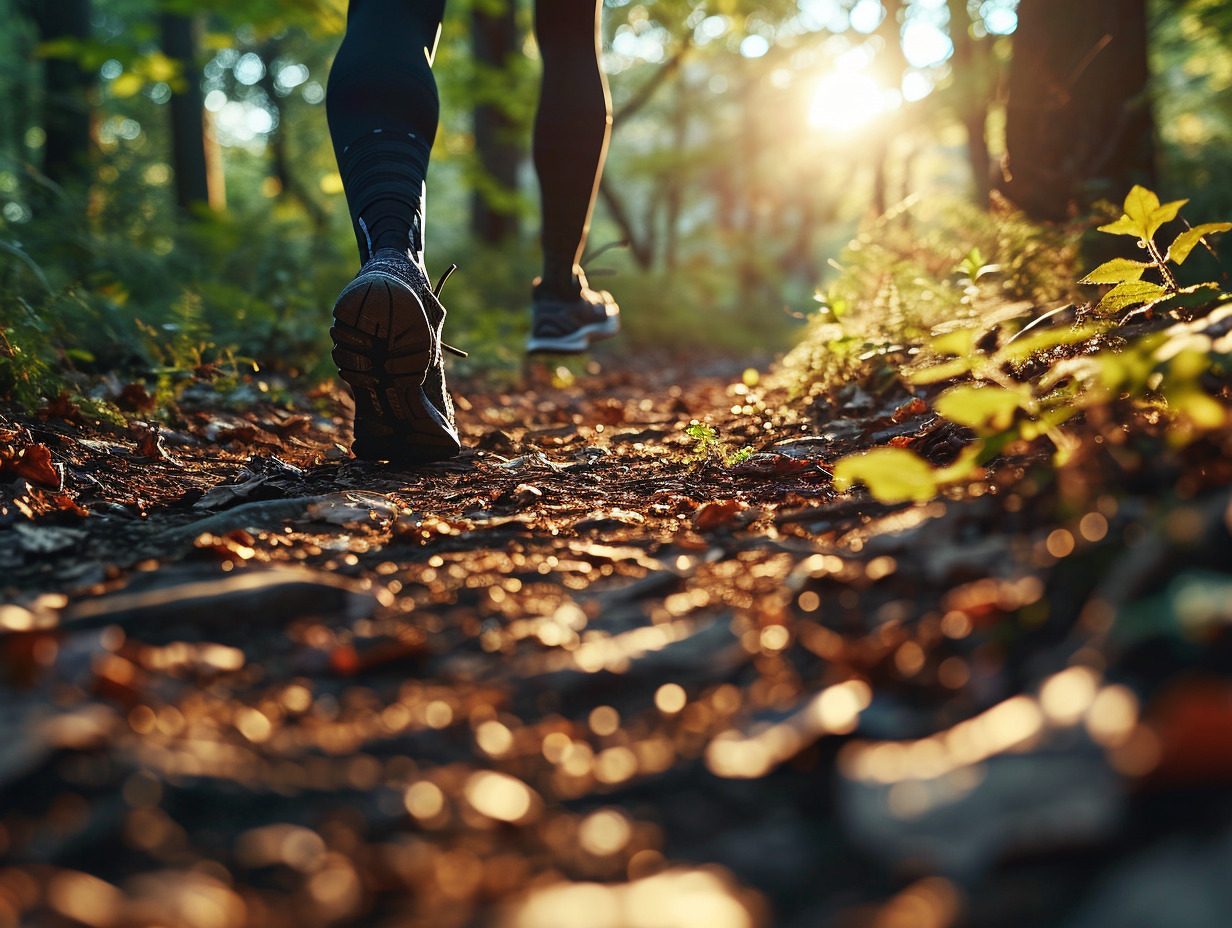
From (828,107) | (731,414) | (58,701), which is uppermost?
(828,107)

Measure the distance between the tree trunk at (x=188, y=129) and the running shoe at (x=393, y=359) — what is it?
9183 millimetres

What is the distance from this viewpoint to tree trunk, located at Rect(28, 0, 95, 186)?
734 cm

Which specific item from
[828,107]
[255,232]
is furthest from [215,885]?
[828,107]

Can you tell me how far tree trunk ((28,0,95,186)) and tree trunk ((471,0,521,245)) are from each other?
4519mm

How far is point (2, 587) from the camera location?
127 cm

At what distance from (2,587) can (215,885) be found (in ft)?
2.96

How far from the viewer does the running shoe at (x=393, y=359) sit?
2.00m

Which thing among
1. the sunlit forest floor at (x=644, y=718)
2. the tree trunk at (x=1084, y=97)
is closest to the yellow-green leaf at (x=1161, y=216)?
the sunlit forest floor at (x=644, y=718)

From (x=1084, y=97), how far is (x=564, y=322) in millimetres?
2900

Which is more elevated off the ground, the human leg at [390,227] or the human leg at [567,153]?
the human leg at [567,153]

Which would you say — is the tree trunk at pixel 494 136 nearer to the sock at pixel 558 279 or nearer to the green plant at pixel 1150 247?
the sock at pixel 558 279

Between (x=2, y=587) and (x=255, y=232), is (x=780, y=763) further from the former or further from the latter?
(x=255, y=232)

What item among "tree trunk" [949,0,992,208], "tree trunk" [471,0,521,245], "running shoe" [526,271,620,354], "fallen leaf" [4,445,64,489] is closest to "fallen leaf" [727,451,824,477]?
"running shoe" [526,271,620,354]

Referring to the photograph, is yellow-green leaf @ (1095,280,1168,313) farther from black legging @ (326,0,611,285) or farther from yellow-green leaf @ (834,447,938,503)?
black legging @ (326,0,611,285)
